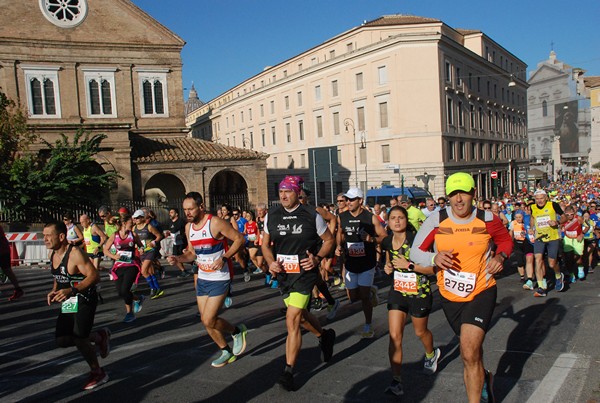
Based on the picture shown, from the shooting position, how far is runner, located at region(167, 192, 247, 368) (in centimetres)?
579

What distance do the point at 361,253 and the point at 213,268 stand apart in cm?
221

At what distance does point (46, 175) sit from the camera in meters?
20.5

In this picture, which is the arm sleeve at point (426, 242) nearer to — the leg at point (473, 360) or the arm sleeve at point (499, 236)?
the arm sleeve at point (499, 236)

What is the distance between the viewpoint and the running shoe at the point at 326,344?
568 cm

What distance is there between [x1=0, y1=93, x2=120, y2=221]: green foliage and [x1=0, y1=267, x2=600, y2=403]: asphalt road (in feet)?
41.6

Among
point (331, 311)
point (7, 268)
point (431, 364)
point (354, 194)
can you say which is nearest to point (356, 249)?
point (354, 194)

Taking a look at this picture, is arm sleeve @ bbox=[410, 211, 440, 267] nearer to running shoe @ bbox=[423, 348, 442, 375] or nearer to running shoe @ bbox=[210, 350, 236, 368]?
running shoe @ bbox=[423, 348, 442, 375]

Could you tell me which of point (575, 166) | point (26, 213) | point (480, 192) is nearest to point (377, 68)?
point (480, 192)

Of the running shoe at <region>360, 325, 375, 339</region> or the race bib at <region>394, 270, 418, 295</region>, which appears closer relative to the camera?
the race bib at <region>394, 270, 418, 295</region>

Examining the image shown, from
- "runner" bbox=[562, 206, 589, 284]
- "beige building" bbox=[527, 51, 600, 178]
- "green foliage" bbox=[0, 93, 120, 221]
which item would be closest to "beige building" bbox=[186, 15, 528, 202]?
"green foliage" bbox=[0, 93, 120, 221]

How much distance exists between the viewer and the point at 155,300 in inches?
401

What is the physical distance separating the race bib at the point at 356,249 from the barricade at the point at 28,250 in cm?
1380

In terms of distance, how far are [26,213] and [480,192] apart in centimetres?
4482

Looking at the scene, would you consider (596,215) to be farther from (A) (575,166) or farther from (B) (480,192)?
(A) (575,166)
